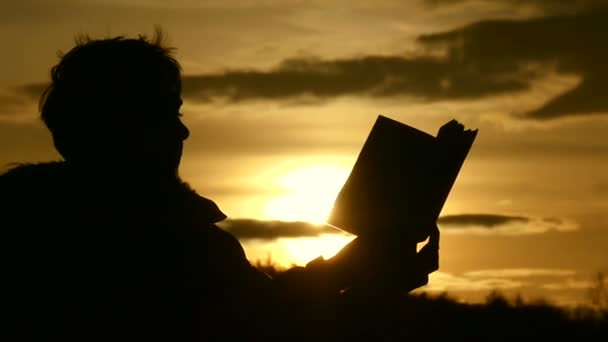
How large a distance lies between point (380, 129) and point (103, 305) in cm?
92

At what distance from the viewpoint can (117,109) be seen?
12.3ft

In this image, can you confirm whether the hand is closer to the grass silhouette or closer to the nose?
the nose

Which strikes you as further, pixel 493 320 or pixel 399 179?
pixel 493 320

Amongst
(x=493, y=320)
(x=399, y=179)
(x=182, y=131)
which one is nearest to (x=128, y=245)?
(x=182, y=131)

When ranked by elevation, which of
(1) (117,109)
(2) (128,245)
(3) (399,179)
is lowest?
(2) (128,245)

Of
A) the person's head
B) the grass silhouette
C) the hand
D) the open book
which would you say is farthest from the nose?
the grass silhouette

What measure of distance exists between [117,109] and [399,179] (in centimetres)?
83

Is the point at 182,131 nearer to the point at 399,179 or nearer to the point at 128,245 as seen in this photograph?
the point at 128,245

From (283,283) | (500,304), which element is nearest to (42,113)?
(283,283)

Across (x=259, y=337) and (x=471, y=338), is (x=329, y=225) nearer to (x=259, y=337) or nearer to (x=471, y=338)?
(x=259, y=337)

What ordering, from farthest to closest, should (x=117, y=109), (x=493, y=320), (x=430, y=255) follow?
(x=493, y=320)
(x=117, y=109)
(x=430, y=255)

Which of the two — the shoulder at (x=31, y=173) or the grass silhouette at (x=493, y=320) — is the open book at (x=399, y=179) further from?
the grass silhouette at (x=493, y=320)

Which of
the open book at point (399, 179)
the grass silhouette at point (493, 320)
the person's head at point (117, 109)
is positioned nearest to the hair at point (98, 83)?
the person's head at point (117, 109)

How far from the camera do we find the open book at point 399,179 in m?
3.67
